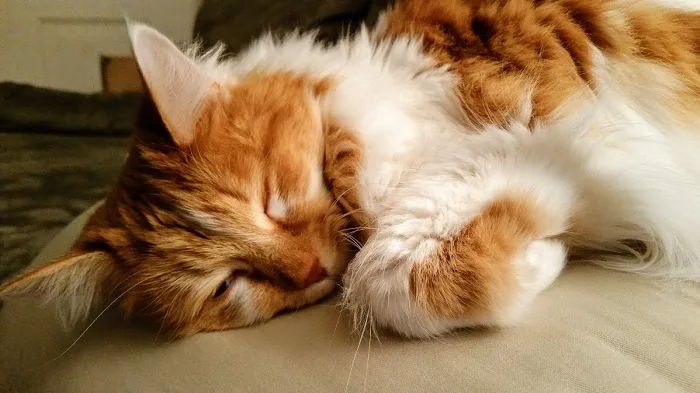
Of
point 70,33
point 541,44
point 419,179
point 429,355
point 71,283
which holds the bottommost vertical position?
point 70,33

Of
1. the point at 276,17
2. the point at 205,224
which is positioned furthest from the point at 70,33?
the point at 205,224

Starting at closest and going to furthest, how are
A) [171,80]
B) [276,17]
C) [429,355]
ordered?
[429,355] → [171,80] → [276,17]

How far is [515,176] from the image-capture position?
0.89m

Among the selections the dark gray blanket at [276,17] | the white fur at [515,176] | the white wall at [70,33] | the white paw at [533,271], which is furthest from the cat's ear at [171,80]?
the white wall at [70,33]

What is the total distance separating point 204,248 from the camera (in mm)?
897

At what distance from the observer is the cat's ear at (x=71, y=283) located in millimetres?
875

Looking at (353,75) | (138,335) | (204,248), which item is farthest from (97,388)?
(353,75)

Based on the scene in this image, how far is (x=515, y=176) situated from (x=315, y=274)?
348mm

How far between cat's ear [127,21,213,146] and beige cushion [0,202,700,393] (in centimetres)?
33

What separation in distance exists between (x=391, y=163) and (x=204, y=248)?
34 cm

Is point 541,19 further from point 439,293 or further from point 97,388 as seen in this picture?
point 97,388

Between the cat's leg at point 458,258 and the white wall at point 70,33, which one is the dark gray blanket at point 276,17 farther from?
the white wall at point 70,33

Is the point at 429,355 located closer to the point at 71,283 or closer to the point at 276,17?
the point at 71,283

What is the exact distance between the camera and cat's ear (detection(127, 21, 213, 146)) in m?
0.84
